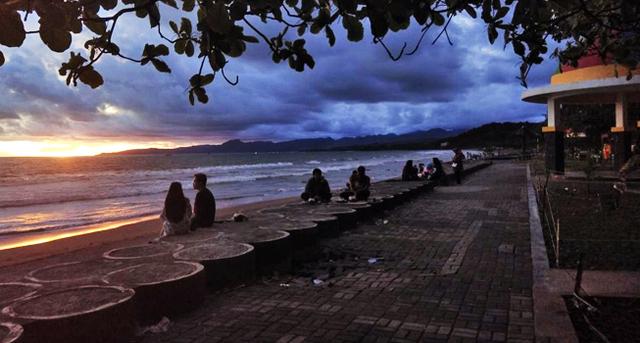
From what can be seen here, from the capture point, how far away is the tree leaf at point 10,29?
177 cm

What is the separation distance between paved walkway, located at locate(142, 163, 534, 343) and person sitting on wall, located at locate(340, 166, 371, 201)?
11.1 ft

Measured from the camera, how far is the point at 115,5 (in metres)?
2.28

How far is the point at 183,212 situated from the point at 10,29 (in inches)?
268

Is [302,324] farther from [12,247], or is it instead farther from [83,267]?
[12,247]

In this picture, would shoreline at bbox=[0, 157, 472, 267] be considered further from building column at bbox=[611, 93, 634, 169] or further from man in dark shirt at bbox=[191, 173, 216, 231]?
building column at bbox=[611, 93, 634, 169]

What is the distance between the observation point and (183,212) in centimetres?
841

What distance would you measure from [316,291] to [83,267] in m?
2.62

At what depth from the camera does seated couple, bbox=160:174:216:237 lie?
8.37 metres

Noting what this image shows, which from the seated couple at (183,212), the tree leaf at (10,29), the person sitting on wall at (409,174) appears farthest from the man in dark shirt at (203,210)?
the person sitting on wall at (409,174)

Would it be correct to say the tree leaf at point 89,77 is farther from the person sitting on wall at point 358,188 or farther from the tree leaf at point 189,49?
the person sitting on wall at point 358,188

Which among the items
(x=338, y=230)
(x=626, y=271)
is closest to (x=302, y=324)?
(x=626, y=271)

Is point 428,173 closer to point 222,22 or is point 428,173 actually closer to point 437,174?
point 437,174

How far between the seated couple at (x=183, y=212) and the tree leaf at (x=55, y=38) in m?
6.55

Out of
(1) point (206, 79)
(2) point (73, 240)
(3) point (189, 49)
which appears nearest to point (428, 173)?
(2) point (73, 240)
